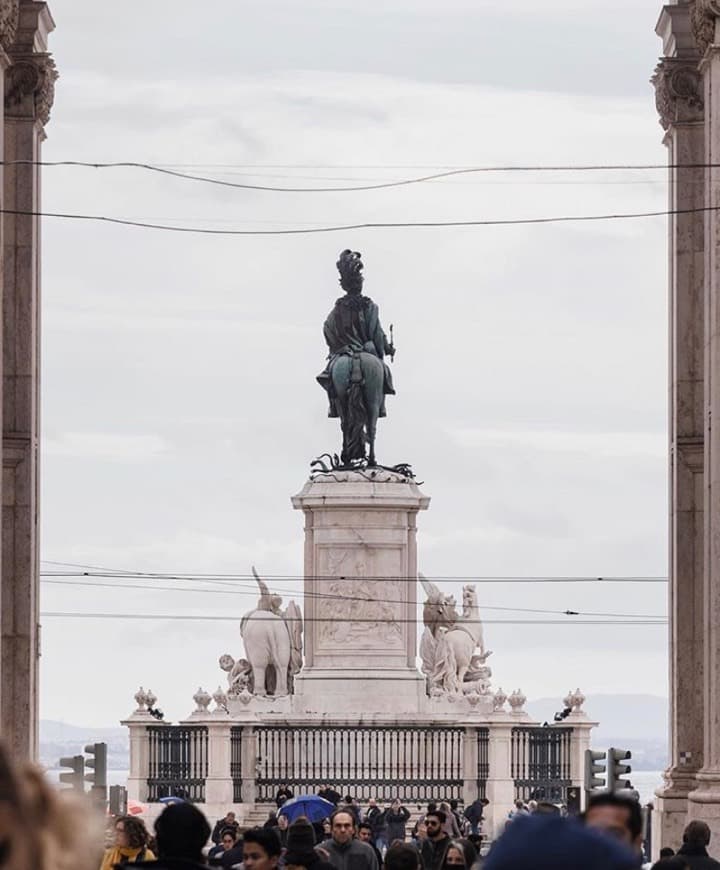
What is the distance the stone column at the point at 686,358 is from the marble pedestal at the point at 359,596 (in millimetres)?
24538

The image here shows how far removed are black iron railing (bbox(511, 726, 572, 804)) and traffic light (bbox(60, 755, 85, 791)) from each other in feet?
96.8

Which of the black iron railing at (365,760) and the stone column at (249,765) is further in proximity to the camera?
the stone column at (249,765)

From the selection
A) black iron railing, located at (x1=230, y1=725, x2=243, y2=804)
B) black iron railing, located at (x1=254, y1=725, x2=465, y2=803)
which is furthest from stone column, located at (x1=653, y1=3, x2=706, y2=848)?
black iron railing, located at (x1=230, y1=725, x2=243, y2=804)

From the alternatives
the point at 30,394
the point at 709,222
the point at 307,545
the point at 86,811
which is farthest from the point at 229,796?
the point at 86,811

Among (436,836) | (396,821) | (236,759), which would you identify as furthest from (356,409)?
(436,836)

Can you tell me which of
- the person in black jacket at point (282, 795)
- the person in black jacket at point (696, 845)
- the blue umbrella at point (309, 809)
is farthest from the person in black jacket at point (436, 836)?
the person in black jacket at point (282, 795)

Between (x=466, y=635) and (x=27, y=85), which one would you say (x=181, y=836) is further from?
(x=466, y=635)

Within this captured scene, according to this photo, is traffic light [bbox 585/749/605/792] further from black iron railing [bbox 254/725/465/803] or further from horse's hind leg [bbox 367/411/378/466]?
horse's hind leg [bbox 367/411/378/466]

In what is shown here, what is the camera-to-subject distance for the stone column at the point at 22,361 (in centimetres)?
3694

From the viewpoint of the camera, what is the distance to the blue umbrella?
4056 cm

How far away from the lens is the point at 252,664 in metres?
63.7

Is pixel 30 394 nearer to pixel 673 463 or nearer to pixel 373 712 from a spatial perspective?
pixel 673 463

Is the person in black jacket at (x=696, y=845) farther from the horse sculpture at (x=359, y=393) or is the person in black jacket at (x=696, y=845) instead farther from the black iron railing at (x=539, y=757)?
the horse sculpture at (x=359, y=393)

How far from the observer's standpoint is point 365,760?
60.6m
